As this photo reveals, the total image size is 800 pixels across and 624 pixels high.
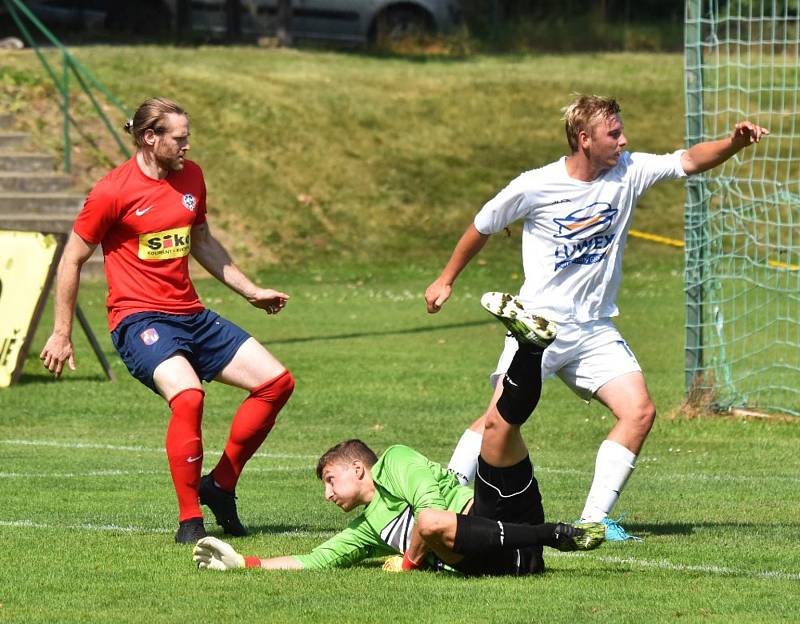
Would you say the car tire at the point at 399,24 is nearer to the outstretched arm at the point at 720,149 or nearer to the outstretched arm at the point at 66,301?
the outstretched arm at the point at 720,149

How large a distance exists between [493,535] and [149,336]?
6.90 ft

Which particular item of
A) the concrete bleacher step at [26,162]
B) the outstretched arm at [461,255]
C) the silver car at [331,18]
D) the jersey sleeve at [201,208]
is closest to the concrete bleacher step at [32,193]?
the concrete bleacher step at [26,162]

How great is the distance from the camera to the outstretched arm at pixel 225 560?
23.0 feet

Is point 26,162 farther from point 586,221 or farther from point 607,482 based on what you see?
point 607,482

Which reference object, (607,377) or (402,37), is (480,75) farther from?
(607,377)

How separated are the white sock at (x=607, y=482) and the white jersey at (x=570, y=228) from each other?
710mm

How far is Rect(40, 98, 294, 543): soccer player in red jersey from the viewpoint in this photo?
25.8 feet

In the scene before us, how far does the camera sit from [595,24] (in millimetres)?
37625

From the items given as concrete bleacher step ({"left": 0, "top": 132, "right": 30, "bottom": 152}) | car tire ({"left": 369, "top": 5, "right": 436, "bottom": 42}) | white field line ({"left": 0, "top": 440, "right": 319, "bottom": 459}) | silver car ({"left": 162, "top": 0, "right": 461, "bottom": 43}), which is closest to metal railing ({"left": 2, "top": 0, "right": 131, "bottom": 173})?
concrete bleacher step ({"left": 0, "top": 132, "right": 30, "bottom": 152})

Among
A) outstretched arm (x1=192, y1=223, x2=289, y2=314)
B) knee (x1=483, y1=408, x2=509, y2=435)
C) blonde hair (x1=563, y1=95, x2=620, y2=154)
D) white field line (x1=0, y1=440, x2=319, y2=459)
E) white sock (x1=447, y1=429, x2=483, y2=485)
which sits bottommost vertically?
white field line (x1=0, y1=440, x2=319, y2=459)

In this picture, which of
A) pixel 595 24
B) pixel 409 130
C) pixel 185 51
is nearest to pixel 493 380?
pixel 409 130

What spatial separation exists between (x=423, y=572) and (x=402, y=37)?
92.8 ft

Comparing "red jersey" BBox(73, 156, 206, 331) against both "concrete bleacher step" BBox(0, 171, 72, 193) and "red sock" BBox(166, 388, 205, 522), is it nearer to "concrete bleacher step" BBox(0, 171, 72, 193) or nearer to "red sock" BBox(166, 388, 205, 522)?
"red sock" BBox(166, 388, 205, 522)

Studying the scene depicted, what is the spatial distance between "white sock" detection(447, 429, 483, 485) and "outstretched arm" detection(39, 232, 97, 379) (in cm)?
198
